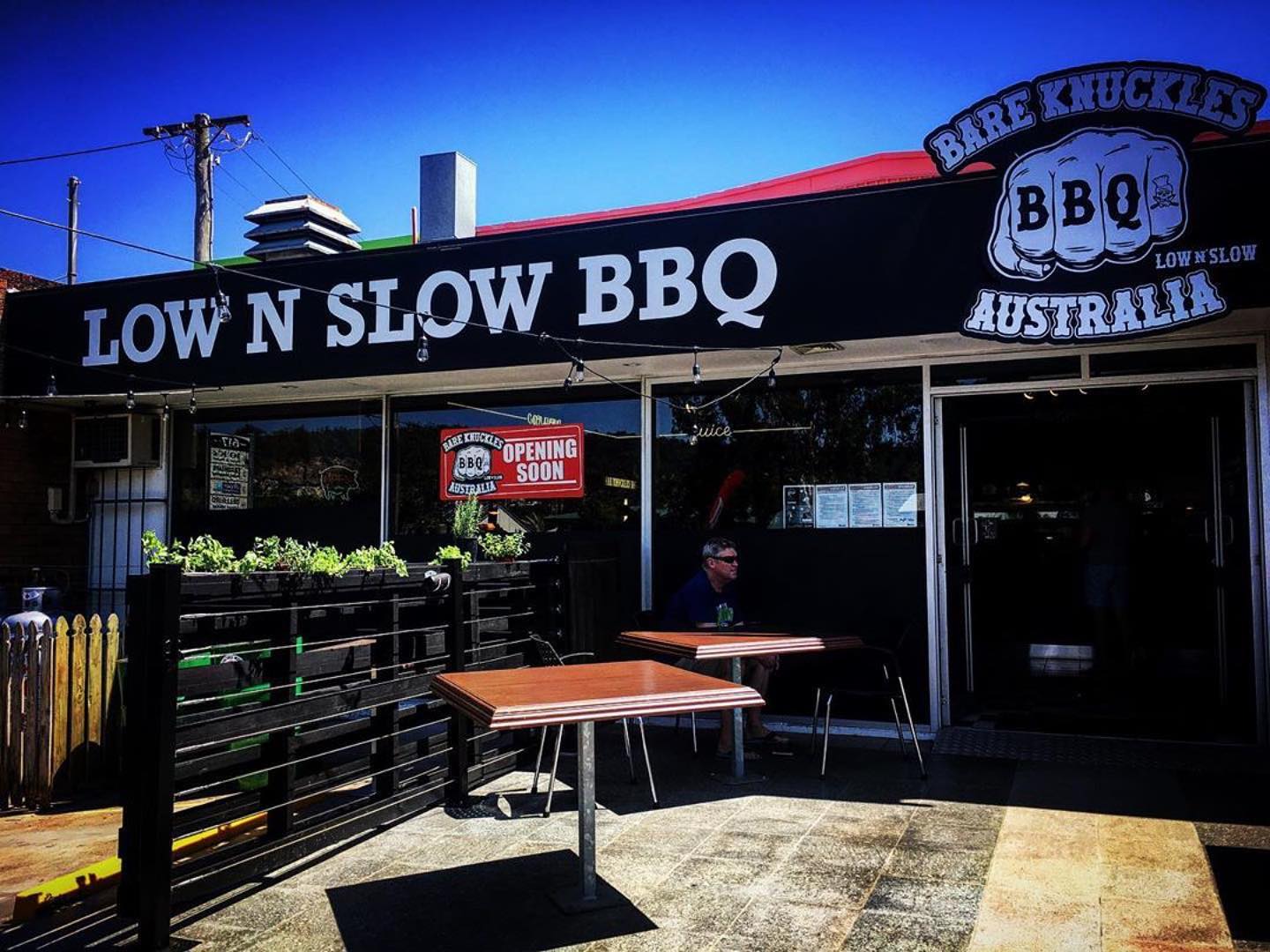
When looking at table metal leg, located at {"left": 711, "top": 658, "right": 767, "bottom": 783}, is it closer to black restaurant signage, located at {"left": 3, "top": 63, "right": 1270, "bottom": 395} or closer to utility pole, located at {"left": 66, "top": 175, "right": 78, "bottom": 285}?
black restaurant signage, located at {"left": 3, "top": 63, "right": 1270, "bottom": 395}

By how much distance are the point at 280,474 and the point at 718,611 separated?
4.72 meters

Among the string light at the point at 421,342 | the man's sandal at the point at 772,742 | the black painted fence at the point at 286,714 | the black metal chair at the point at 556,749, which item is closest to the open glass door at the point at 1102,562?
the man's sandal at the point at 772,742

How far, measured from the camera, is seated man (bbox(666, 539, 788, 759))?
263 inches

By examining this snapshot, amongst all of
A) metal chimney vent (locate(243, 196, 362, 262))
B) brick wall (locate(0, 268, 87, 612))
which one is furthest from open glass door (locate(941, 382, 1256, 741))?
brick wall (locate(0, 268, 87, 612))

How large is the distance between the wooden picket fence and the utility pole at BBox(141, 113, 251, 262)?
1177 cm

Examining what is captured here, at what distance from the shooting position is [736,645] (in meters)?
5.61

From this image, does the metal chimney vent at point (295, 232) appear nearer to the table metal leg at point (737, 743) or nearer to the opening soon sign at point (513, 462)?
the opening soon sign at point (513, 462)

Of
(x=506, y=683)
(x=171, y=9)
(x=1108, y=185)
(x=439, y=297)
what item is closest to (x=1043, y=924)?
(x=506, y=683)

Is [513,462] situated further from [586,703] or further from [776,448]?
[586,703]

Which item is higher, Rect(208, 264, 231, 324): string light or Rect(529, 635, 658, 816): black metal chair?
Rect(208, 264, 231, 324): string light

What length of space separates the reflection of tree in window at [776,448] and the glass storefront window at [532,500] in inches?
12.3

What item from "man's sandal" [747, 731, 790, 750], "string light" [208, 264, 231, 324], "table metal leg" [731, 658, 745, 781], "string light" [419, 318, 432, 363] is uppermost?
"string light" [208, 264, 231, 324]

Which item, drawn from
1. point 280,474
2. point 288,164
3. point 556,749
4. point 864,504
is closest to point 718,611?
point 864,504

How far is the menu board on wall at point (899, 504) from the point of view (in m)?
7.22
